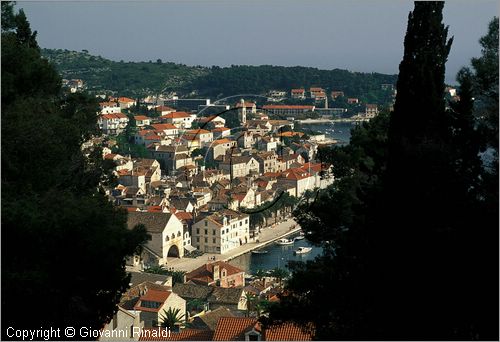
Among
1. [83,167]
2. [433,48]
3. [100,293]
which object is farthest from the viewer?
[83,167]

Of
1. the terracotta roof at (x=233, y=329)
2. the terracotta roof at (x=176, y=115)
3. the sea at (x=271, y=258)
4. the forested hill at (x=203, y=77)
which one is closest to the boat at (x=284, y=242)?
the sea at (x=271, y=258)

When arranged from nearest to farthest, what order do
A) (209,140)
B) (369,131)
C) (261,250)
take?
1. (369,131)
2. (261,250)
3. (209,140)

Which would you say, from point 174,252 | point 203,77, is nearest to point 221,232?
point 174,252

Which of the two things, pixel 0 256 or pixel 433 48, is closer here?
pixel 0 256

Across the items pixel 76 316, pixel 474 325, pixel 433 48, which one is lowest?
pixel 76 316

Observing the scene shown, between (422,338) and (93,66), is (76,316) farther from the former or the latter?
(93,66)

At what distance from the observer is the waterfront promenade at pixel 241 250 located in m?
14.0

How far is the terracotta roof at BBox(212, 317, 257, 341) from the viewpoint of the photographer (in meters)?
5.10

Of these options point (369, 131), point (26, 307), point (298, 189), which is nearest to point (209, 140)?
point (298, 189)

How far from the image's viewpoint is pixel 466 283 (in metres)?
2.48

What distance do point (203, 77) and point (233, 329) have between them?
36910mm

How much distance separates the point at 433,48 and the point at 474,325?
1.57 m

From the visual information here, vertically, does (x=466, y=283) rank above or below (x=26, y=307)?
above

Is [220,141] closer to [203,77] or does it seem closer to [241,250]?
[241,250]
